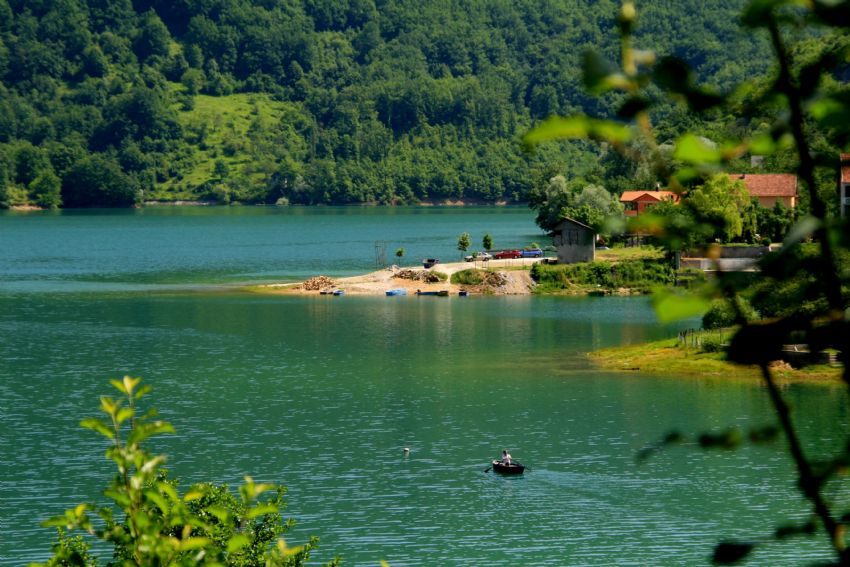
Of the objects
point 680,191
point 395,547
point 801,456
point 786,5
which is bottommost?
point 395,547


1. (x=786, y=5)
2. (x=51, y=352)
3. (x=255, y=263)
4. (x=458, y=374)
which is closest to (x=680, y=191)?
(x=786, y=5)

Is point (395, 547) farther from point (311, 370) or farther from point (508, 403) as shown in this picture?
Result: point (311, 370)

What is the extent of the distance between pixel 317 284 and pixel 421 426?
211 ft

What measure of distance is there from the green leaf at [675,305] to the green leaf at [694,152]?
17.4 inches

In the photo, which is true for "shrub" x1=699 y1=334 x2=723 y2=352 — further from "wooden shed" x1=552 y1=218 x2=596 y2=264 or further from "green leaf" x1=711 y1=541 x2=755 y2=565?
"green leaf" x1=711 y1=541 x2=755 y2=565

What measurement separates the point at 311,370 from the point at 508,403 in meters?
17.8

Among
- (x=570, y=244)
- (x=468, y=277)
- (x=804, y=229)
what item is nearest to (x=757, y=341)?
(x=804, y=229)

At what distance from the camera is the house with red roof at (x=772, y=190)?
132 meters

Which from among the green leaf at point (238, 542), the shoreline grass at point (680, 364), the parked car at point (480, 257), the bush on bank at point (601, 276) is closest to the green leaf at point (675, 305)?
the green leaf at point (238, 542)

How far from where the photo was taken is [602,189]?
15962 cm

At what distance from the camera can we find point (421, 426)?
6775cm

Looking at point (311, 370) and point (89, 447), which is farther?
point (311, 370)

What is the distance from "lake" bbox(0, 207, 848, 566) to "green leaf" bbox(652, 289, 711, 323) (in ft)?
139

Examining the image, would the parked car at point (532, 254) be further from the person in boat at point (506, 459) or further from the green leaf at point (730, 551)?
the green leaf at point (730, 551)
